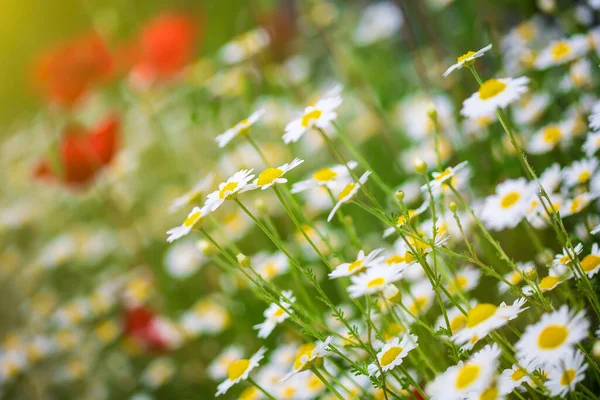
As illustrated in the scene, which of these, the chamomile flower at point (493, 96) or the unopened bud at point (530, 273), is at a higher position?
the chamomile flower at point (493, 96)

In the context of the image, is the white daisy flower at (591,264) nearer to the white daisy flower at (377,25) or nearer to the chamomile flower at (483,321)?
the chamomile flower at (483,321)

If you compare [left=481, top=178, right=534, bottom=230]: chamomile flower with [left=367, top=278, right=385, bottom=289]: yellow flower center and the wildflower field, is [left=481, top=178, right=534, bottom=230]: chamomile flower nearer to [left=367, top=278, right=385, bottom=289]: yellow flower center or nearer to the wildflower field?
the wildflower field

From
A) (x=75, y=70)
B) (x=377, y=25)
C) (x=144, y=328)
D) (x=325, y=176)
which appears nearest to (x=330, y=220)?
(x=325, y=176)

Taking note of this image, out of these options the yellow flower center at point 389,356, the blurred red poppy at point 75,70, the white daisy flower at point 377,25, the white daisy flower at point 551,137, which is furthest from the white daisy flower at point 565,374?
the white daisy flower at point 377,25

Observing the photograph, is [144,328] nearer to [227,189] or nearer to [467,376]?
[227,189]

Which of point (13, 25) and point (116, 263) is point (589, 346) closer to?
point (116, 263)

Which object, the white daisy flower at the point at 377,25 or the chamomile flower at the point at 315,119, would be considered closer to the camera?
the chamomile flower at the point at 315,119
